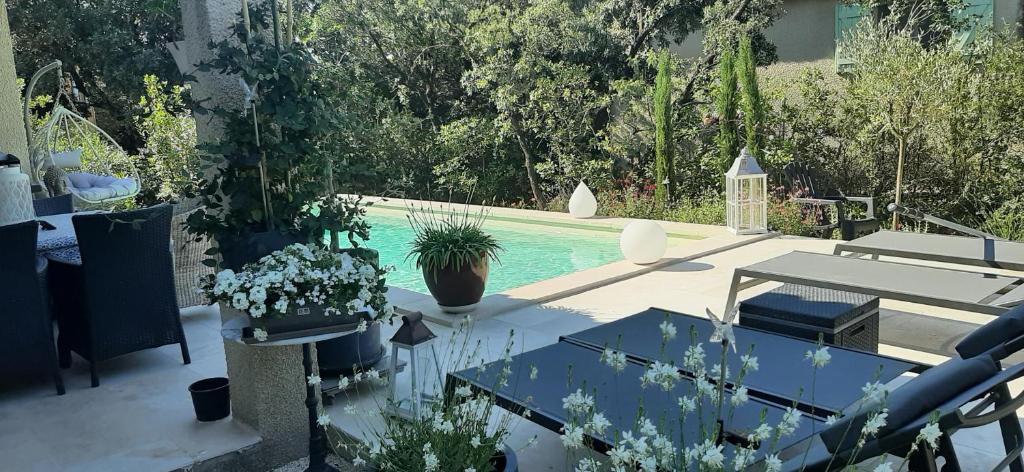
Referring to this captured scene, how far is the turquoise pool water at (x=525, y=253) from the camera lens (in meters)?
7.46

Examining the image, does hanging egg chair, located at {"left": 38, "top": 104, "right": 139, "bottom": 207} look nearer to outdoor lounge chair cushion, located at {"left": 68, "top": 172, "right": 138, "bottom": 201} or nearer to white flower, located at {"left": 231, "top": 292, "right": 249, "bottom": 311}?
outdoor lounge chair cushion, located at {"left": 68, "top": 172, "right": 138, "bottom": 201}

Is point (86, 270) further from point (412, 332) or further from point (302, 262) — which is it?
point (412, 332)

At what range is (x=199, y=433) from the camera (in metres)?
3.05

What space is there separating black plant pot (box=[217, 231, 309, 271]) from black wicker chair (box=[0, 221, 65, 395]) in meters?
1.31

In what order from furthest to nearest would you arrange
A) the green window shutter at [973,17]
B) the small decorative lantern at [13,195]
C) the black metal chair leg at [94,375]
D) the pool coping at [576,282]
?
the green window shutter at [973,17]
the pool coping at [576,282]
the small decorative lantern at [13,195]
the black metal chair leg at [94,375]

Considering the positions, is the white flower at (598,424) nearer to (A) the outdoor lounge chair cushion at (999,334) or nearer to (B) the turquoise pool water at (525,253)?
(A) the outdoor lounge chair cushion at (999,334)


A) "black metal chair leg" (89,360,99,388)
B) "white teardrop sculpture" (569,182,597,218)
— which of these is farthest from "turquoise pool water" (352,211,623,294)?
"black metal chair leg" (89,360,99,388)

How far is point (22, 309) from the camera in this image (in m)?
3.42

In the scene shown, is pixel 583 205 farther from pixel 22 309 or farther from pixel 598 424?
pixel 598 424

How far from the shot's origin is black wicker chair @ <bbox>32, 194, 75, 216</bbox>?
5.66 m

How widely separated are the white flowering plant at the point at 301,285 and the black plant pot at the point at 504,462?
0.76 m

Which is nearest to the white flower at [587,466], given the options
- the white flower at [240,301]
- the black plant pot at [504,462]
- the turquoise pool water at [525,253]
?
the black plant pot at [504,462]

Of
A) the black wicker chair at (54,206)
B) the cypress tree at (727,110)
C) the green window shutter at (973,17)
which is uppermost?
the green window shutter at (973,17)

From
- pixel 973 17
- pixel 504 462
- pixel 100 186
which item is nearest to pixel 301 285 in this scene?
pixel 504 462
